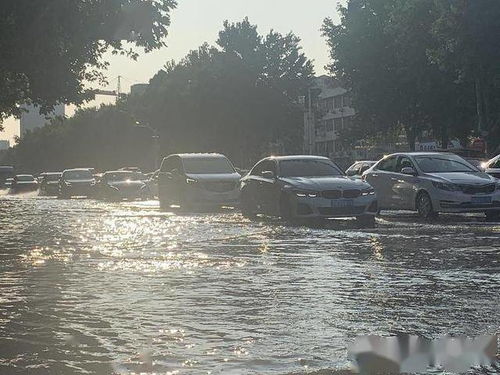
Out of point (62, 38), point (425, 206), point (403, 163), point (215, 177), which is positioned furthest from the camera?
point (215, 177)

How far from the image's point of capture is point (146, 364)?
18.8 feet

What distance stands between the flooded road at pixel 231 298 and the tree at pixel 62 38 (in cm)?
834

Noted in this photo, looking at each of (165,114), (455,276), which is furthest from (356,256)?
(165,114)

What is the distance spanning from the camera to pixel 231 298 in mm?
8711

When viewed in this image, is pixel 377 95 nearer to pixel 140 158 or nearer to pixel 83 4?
pixel 83 4

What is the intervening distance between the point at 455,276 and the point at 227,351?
4.73 metres

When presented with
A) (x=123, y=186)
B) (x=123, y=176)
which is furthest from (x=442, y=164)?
(x=123, y=176)

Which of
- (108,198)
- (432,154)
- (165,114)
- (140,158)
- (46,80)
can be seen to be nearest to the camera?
(432,154)

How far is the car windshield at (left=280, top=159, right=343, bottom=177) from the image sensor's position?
21453 millimetres

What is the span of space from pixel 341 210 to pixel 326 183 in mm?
759

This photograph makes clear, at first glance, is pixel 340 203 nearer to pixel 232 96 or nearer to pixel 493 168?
pixel 493 168

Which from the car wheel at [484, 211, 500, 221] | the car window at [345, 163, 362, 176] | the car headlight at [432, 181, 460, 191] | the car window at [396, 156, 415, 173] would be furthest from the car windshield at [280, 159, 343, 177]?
the car window at [345, 163, 362, 176]

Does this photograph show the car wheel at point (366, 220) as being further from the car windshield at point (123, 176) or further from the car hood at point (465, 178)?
the car windshield at point (123, 176)

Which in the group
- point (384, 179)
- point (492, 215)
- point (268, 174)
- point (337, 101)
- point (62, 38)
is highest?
point (337, 101)
